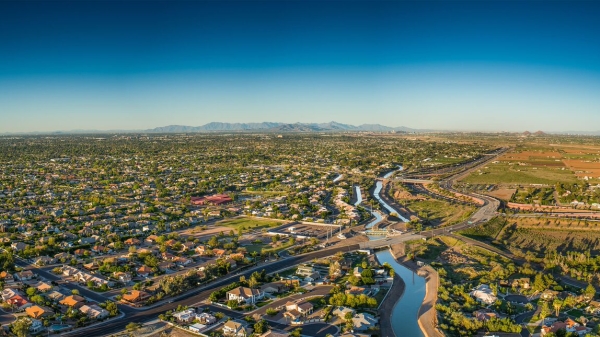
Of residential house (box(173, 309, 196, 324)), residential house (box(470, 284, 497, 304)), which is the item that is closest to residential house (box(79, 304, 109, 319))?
residential house (box(173, 309, 196, 324))

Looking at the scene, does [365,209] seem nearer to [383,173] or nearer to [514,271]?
[514,271]

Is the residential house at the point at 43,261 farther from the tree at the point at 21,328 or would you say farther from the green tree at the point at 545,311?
the green tree at the point at 545,311

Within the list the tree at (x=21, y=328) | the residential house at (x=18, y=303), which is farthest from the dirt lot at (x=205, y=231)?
the tree at (x=21, y=328)

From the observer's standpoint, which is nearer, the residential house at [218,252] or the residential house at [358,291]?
the residential house at [358,291]

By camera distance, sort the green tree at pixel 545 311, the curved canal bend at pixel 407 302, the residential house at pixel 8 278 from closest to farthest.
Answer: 1. the green tree at pixel 545 311
2. the curved canal bend at pixel 407 302
3. the residential house at pixel 8 278

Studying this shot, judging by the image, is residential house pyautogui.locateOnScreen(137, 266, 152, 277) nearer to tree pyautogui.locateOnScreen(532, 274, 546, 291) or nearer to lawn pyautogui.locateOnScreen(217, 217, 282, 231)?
lawn pyautogui.locateOnScreen(217, 217, 282, 231)

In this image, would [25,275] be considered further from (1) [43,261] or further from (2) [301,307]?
(2) [301,307]

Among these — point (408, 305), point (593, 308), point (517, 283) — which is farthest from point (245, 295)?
point (593, 308)

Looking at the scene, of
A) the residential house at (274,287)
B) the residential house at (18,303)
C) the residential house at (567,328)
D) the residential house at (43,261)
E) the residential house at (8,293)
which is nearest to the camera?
the residential house at (567,328)
